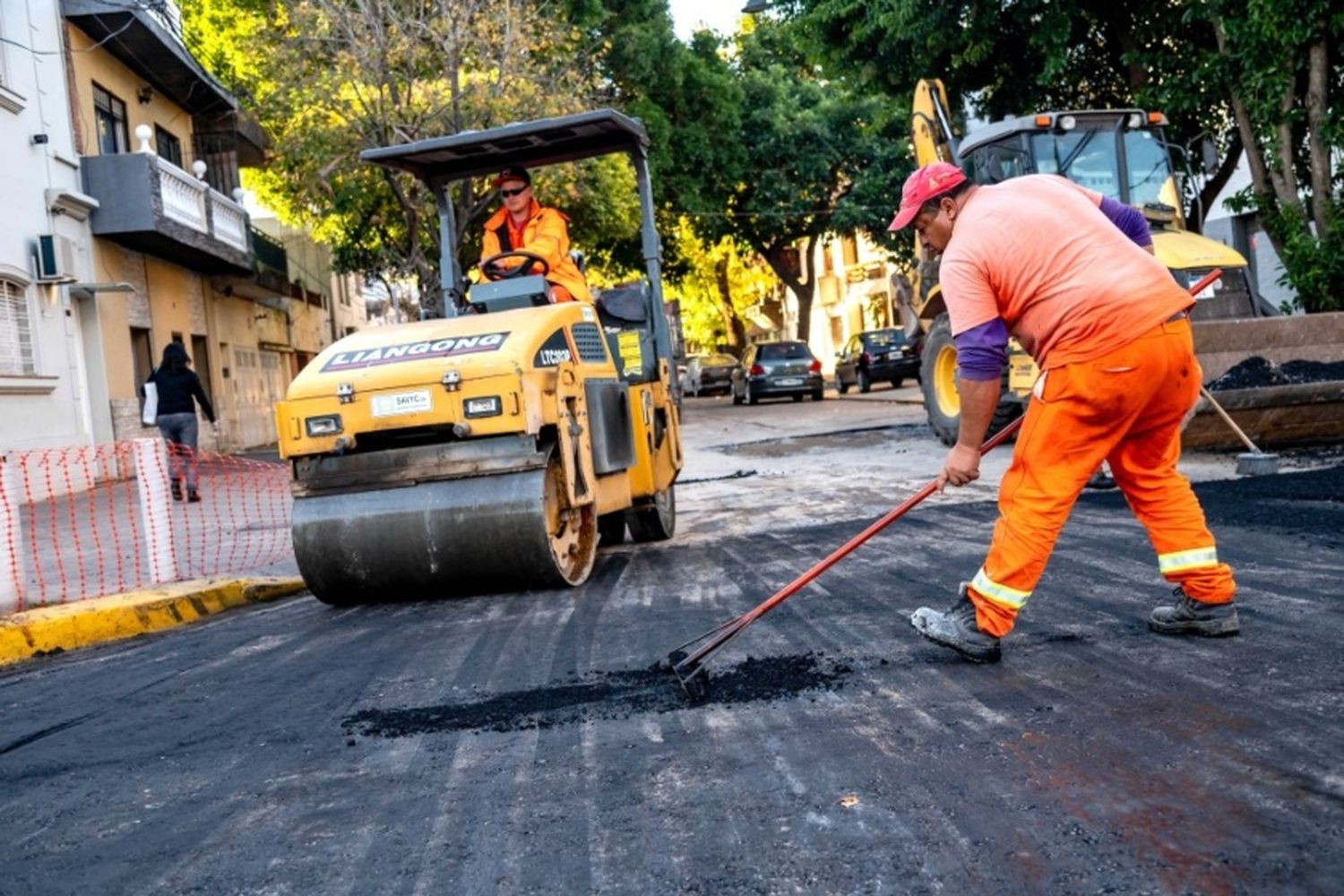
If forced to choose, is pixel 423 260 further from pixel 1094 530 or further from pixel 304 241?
pixel 1094 530

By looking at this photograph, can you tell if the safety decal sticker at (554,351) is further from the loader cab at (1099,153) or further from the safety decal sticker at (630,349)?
the loader cab at (1099,153)

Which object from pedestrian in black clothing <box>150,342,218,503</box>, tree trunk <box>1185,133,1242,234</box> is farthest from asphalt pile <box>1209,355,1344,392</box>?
pedestrian in black clothing <box>150,342,218,503</box>

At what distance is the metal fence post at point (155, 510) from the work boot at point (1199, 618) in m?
5.96

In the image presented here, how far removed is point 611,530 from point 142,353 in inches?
570

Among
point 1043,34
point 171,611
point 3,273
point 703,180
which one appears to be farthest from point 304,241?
point 171,611

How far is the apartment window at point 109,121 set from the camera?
19.6 meters

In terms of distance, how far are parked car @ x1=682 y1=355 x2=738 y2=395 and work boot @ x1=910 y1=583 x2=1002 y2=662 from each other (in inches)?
1451

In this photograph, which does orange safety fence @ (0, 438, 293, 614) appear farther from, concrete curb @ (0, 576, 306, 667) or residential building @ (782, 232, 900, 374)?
residential building @ (782, 232, 900, 374)

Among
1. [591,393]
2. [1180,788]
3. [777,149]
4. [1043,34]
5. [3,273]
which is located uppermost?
[777,149]

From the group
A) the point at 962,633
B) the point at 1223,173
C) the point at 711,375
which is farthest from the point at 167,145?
the point at 962,633

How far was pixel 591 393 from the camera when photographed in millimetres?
7195

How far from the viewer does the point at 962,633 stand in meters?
4.50

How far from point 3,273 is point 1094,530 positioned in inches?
498

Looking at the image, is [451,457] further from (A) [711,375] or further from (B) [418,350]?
(A) [711,375]
